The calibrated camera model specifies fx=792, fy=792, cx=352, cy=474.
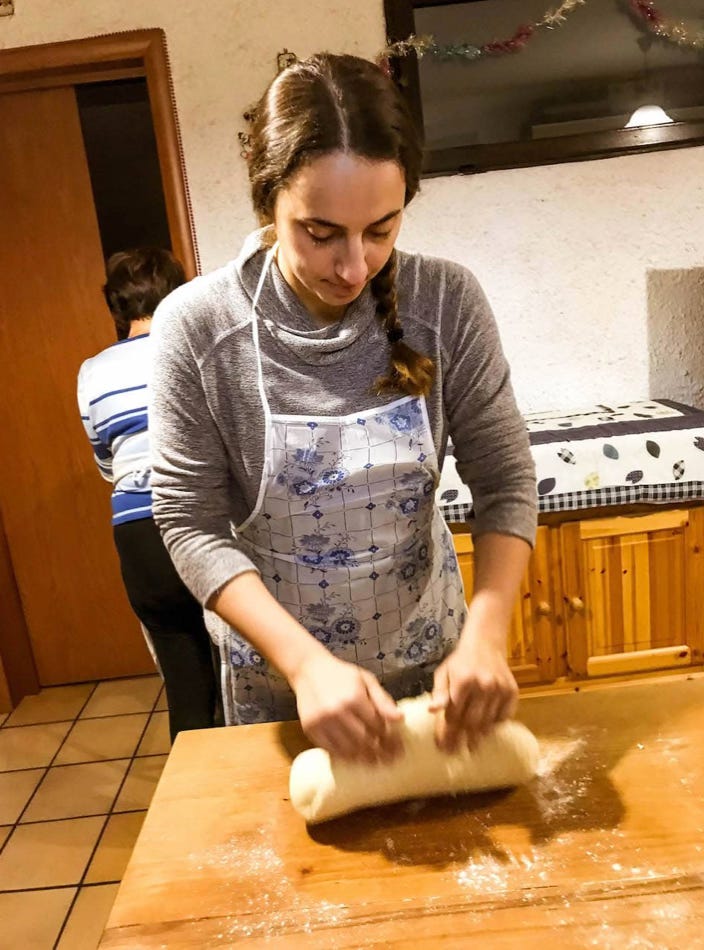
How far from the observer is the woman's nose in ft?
2.52

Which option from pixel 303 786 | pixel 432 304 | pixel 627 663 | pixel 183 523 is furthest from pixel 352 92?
pixel 627 663

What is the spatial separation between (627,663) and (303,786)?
1.50m

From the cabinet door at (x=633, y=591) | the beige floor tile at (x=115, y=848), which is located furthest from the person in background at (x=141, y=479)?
the cabinet door at (x=633, y=591)

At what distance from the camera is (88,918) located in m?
1.69

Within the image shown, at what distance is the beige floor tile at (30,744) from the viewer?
233 cm

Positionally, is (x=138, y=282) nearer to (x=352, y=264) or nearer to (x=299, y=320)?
(x=299, y=320)

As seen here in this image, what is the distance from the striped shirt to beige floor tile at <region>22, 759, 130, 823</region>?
82cm

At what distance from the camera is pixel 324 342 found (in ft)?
2.89

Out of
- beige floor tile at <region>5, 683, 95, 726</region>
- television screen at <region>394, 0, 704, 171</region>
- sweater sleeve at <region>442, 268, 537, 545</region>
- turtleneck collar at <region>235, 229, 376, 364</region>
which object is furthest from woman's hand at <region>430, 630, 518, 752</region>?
beige floor tile at <region>5, 683, 95, 726</region>

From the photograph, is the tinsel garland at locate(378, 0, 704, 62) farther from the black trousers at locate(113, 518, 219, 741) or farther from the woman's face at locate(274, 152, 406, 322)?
the woman's face at locate(274, 152, 406, 322)

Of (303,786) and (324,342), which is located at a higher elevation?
(324,342)

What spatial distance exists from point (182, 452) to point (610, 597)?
1445 millimetres

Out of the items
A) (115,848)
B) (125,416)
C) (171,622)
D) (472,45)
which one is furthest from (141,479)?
(472,45)

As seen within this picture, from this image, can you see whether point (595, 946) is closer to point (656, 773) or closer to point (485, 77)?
point (656, 773)
